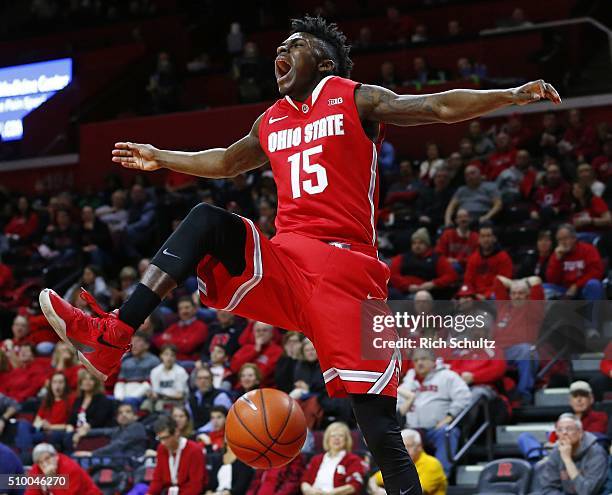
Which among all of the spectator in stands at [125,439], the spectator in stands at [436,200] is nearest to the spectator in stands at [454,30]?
the spectator in stands at [436,200]

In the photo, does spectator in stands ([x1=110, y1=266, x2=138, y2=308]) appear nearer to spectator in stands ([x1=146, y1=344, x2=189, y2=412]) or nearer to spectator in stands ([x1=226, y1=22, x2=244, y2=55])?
spectator in stands ([x1=146, y1=344, x2=189, y2=412])

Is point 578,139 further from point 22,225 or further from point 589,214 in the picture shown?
point 22,225

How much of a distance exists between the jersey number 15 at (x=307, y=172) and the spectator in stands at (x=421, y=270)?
722 cm

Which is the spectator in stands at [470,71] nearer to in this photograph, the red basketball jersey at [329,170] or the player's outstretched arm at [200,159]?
the player's outstretched arm at [200,159]

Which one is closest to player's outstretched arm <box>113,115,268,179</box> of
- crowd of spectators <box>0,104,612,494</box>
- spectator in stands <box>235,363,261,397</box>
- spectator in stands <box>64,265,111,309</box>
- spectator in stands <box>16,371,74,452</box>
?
crowd of spectators <box>0,104,612,494</box>

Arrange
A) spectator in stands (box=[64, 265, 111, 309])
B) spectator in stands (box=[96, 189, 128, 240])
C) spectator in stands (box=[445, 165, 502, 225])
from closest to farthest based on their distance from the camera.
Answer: spectator in stands (box=[445, 165, 502, 225])
spectator in stands (box=[64, 265, 111, 309])
spectator in stands (box=[96, 189, 128, 240])

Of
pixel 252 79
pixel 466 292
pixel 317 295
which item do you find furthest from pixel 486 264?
pixel 317 295

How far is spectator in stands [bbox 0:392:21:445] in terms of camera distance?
1250 centimetres

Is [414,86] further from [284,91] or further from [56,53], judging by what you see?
[284,91]

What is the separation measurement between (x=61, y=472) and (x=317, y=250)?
5818mm

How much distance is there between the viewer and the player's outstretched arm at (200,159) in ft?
20.1

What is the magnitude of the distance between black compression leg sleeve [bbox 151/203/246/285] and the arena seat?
5107 millimetres

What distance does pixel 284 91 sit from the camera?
574cm

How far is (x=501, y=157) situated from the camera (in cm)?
1440
